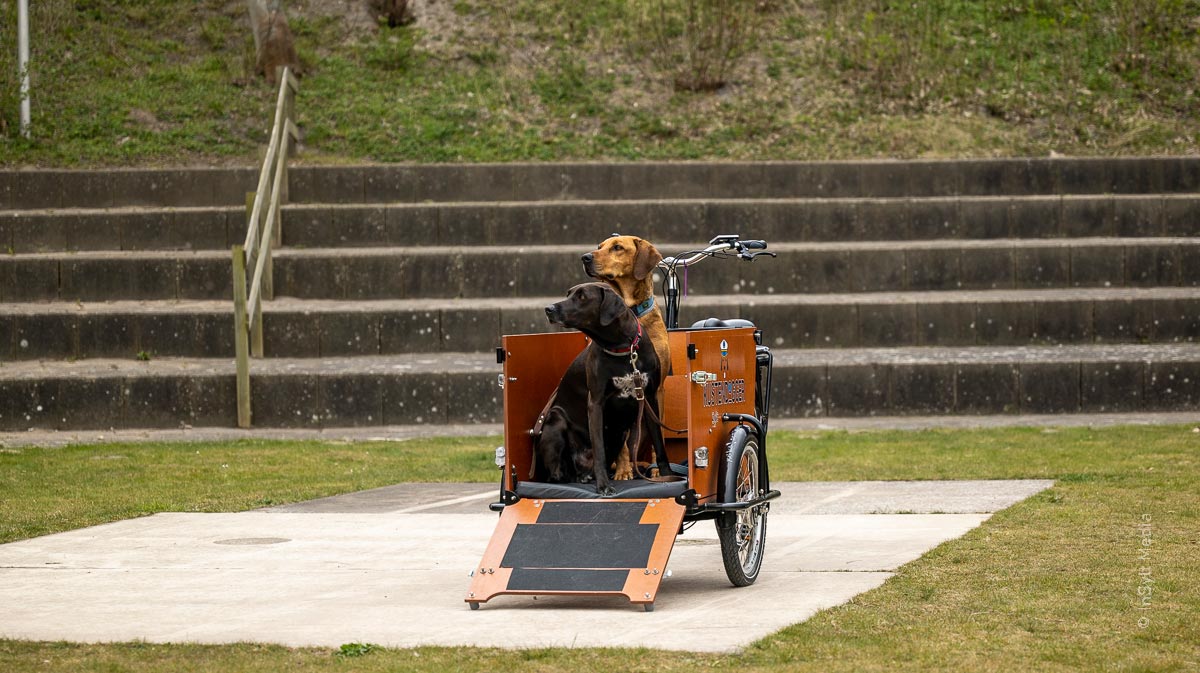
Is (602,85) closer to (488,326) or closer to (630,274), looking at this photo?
(488,326)

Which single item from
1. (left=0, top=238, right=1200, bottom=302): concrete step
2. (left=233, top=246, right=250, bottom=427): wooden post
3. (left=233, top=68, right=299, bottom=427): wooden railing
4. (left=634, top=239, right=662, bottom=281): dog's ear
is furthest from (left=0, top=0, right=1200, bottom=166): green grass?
(left=634, top=239, right=662, bottom=281): dog's ear

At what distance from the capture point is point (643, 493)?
19.5 ft

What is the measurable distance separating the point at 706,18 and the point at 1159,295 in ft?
23.2

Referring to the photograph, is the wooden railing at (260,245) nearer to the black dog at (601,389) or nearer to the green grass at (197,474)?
the green grass at (197,474)

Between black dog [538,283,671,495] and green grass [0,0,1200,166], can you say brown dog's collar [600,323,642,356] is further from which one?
green grass [0,0,1200,166]

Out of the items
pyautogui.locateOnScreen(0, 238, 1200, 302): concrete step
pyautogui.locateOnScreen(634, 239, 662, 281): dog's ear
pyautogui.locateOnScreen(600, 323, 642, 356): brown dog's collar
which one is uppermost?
pyautogui.locateOnScreen(634, 239, 662, 281): dog's ear

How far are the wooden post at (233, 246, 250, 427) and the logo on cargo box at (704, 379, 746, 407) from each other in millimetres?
7030

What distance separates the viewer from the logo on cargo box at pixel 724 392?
603 centimetres

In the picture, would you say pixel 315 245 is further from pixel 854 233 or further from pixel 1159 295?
pixel 1159 295

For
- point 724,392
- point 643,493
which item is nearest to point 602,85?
point 724,392

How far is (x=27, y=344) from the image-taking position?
13.9 m

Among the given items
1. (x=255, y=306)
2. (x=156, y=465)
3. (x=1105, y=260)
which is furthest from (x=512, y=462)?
(x=1105, y=260)

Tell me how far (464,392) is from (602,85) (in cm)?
726

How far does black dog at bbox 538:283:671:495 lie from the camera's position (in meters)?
5.78
